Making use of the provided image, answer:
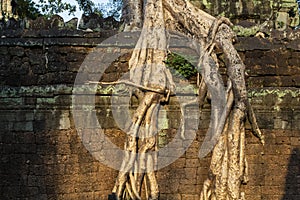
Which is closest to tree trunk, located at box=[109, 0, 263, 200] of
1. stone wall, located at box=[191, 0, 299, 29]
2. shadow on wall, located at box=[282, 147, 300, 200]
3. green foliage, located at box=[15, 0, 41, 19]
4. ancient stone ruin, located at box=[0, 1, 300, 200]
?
ancient stone ruin, located at box=[0, 1, 300, 200]

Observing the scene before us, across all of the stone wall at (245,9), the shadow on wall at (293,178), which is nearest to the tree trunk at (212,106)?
the shadow on wall at (293,178)

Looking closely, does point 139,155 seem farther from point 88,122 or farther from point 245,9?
point 245,9

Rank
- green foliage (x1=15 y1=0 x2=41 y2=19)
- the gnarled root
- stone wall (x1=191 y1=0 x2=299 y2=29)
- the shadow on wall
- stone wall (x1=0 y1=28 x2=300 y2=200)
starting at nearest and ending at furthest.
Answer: the gnarled root < stone wall (x1=0 y1=28 x2=300 y2=200) < the shadow on wall < stone wall (x1=191 y1=0 x2=299 y2=29) < green foliage (x1=15 y1=0 x2=41 y2=19)

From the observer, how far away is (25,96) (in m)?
6.62

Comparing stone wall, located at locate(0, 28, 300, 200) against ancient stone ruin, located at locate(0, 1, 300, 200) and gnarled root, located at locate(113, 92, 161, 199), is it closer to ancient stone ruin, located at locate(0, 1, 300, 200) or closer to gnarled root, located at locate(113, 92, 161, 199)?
ancient stone ruin, located at locate(0, 1, 300, 200)

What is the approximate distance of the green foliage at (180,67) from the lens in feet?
22.1

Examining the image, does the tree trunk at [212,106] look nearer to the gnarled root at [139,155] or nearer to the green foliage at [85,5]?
the gnarled root at [139,155]

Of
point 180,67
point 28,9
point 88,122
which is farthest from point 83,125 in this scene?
point 28,9

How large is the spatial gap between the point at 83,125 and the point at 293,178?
94.8 inches

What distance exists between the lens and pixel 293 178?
6.67 meters

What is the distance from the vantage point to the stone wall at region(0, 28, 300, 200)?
6520mm

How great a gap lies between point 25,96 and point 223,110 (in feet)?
7.18

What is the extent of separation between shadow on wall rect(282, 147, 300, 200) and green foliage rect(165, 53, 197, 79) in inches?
57.2

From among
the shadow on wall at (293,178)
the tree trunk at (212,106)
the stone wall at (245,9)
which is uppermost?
the stone wall at (245,9)
